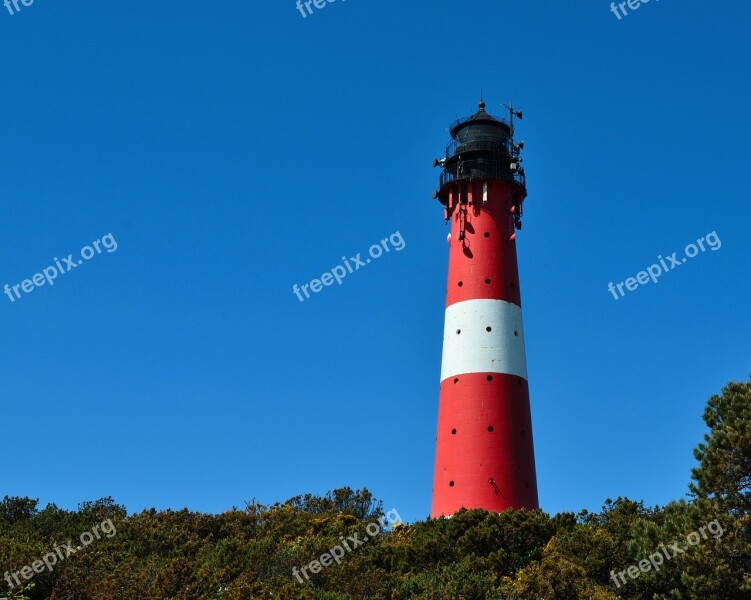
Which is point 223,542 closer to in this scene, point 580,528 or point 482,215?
point 580,528

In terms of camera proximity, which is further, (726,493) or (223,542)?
(223,542)

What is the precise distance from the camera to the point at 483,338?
1644 inches

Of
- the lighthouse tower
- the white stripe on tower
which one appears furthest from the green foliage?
the white stripe on tower

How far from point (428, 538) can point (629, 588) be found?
8.49 metres

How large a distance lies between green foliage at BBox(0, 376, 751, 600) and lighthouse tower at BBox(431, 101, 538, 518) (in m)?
3.70

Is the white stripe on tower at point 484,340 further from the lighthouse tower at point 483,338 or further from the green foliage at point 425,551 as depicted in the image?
the green foliage at point 425,551

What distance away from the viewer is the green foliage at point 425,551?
25.1 meters

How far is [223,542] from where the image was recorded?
113 feet

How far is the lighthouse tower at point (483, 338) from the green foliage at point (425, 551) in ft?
12.1

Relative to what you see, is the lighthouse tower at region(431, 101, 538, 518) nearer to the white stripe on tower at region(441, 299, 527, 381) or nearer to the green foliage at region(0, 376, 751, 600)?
the white stripe on tower at region(441, 299, 527, 381)

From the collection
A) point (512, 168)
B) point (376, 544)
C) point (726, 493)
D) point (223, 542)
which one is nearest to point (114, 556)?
point (223, 542)

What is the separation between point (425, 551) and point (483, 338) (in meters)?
11.5

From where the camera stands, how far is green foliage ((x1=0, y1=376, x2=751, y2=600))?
2509cm

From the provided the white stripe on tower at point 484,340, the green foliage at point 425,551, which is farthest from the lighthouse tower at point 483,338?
the green foliage at point 425,551
